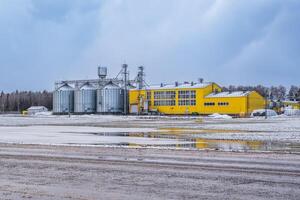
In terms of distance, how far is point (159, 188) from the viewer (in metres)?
10.8

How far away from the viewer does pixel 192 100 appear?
11906cm

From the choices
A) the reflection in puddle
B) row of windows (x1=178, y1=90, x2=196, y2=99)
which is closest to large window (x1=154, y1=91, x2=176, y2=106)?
row of windows (x1=178, y1=90, x2=196, y2=99)

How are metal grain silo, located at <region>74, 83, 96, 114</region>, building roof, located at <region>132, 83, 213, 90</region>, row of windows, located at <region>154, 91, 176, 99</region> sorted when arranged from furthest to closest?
metal grain silo, located at <region>74, 83, 96, 114</region>
row of windows, located at <region>154, 91, 176, 99</region>
building roof, located at <region>132, 83, 213, 90</region>

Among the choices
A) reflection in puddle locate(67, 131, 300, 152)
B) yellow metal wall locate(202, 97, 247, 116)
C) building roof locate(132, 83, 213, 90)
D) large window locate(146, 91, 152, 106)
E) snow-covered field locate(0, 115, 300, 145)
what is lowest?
reflection in puddle locate(67, 131, 300, 152)

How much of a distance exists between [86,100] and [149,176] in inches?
4575

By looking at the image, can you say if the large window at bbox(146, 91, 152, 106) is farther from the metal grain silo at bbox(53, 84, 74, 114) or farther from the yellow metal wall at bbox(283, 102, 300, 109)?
the yellow metal wall at bbox(283, 102, 300, 109)

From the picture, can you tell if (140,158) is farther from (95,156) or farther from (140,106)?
(140,106)

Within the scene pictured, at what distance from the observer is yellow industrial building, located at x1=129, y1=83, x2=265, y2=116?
373 feet

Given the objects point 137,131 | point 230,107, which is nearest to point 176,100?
point 230,107

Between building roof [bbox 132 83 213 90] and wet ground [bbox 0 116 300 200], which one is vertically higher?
building roof [bbox 132 83 213 90]

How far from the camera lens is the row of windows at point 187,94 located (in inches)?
4685

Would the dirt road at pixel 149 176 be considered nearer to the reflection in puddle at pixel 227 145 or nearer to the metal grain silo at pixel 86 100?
the reflection in puddle at pixel 227 145

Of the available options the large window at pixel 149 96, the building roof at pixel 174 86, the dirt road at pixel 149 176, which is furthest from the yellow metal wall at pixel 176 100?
the dirt road at pixel 149 176

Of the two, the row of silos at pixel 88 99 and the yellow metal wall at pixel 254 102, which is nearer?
the yellow metal wall at pixel 254 102
